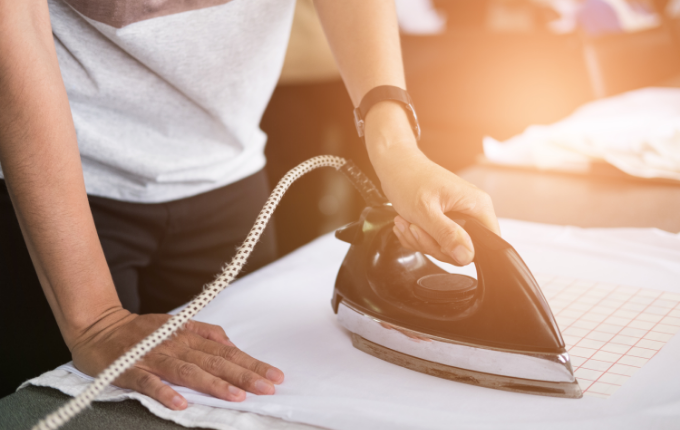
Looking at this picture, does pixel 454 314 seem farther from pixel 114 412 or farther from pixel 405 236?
pixel 114 412

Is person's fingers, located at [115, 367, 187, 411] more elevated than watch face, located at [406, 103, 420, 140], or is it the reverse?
watch face, located at [406, 103, 420, 140]

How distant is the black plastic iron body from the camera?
21.7 inches

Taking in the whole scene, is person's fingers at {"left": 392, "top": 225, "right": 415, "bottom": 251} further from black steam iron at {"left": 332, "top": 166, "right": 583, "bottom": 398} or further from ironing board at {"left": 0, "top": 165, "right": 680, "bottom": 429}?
ironing board at {"left": 0, "top": 165, "right": 680, "bottom": 429}

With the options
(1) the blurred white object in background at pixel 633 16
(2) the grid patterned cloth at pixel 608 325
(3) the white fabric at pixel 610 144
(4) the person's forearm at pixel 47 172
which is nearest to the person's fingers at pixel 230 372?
(4) the person's forearm at pixel 47 172

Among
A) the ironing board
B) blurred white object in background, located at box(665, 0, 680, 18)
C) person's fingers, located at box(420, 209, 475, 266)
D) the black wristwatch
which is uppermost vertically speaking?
the black wristwatch

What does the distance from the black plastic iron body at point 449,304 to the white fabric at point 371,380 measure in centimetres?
5

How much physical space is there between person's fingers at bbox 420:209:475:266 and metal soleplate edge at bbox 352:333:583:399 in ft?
0.38

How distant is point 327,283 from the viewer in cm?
85

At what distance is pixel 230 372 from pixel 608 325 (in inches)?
18.0

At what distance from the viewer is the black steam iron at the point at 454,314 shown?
1.79 ft

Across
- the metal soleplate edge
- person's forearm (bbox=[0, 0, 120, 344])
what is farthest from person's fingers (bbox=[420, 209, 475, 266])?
person's forearm (bbox=[0, 0, 120, 344])

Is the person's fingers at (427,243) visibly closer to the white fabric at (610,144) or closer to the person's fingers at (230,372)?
the person's fingers at (230,372)

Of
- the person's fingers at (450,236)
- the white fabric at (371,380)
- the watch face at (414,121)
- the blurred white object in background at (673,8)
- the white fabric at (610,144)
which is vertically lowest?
the white fabric at (610,144)

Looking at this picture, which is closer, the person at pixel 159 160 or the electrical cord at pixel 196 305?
the electrical cord at pixel 196 305
